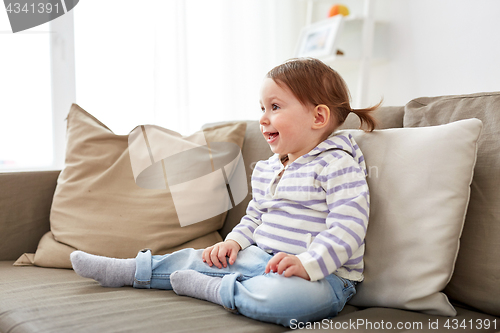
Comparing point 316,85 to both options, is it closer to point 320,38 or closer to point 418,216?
point 418,216

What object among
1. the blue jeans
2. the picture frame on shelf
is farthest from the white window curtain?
the blue jeans

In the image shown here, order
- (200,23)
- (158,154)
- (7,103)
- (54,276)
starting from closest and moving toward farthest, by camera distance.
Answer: (54,276)
(158,154)
(7,103)
(200,23)

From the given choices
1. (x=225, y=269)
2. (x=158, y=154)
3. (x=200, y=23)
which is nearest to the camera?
(x=225, y=269)

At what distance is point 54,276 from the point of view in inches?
43.1

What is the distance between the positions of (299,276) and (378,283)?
19 centimetres

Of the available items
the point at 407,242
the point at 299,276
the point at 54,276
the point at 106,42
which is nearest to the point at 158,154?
the point at 54,276

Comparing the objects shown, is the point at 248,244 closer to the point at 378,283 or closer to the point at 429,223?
the point at 378,283

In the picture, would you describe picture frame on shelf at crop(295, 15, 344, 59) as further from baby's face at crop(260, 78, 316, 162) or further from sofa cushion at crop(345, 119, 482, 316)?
sofa cushion at crop(345, 119, 482, 316)

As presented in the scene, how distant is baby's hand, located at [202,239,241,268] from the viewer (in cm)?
98

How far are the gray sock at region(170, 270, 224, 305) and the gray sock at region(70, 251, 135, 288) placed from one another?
4.7 inches

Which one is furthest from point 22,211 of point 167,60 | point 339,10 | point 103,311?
point 339,10

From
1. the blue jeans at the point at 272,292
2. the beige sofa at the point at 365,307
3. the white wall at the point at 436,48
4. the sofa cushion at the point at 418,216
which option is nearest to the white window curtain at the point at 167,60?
the white wall at the point at 436,48

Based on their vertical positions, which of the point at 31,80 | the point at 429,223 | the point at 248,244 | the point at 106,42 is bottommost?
the point at 248,244

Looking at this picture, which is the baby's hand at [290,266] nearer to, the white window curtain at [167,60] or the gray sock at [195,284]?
the gray sock at [195,284]
